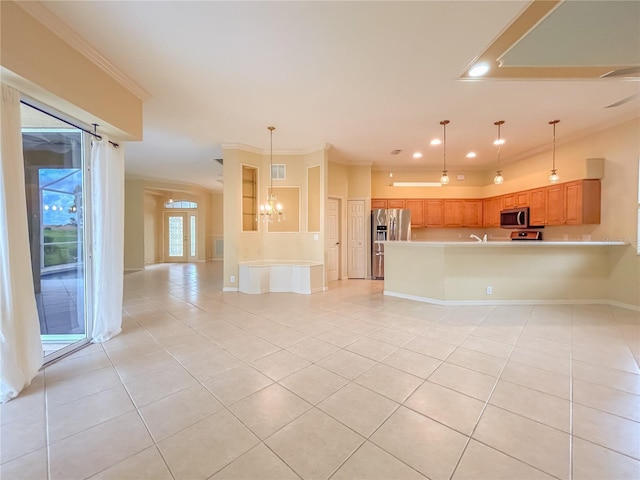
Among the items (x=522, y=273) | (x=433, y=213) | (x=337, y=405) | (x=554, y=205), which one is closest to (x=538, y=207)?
(x=554, y=205)

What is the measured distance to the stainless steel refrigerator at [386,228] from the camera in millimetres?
7047

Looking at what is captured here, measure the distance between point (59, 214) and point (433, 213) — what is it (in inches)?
308

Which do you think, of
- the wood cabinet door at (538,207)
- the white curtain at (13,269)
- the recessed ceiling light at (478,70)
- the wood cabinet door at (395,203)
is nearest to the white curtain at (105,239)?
the white curtain at (13,269)

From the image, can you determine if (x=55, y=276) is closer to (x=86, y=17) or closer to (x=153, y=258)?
(x=86, y=17)

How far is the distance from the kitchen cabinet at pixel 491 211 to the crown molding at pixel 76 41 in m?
7.97

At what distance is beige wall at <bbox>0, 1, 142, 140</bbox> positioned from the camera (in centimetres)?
198

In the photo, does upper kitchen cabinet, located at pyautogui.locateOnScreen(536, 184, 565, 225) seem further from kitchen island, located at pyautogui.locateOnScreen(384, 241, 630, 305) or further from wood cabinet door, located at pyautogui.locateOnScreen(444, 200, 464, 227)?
wood cabinet door, located at pyautogui.locateOnScreen(444, 200, 464, 227)

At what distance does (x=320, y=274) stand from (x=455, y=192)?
16.0 ft

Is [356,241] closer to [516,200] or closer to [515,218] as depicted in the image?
[515,218]

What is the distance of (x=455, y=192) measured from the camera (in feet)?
25.2

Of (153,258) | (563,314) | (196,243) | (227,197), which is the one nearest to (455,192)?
(563,314)

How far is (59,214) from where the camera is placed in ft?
10.8

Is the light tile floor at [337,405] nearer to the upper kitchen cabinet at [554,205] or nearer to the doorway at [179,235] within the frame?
the upper kitchen cabinet at [554,205]

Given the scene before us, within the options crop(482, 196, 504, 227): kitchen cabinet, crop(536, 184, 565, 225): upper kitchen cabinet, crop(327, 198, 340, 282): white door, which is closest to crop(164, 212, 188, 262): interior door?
crop(327, 198, 340, 282): white door
